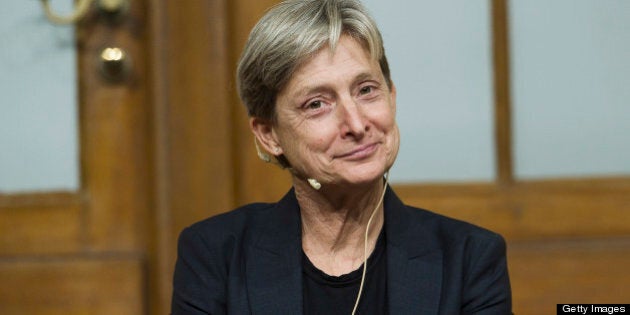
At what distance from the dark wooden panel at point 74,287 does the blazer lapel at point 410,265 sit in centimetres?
80

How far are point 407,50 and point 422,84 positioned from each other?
9cm

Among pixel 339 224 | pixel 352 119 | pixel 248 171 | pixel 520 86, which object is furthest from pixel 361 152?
pixel 520 86

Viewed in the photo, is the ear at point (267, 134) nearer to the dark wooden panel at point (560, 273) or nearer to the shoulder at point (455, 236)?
the shoulder at point (455, 236)

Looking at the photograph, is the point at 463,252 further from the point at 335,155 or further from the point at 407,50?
the point at 407,50

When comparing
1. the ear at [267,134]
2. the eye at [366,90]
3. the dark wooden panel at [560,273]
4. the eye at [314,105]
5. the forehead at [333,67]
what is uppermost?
the forehead at [333,67]

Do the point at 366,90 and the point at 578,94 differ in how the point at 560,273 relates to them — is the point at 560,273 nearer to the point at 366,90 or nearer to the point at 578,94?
the point at 578,94

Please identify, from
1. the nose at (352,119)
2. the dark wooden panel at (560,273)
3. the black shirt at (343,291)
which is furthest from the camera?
the dark wooden panel at (560,273)

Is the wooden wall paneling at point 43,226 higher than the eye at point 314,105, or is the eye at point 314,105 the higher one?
the eye at point 314,105

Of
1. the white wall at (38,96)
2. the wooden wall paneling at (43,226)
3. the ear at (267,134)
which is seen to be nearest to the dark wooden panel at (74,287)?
the wooden wall paneling at (43,226)

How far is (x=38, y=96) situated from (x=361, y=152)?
106 centimetres

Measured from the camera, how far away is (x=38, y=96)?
2.54 metres

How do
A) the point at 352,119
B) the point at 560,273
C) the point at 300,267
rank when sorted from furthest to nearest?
the point at 560,273, the point at 300,267, the point at 352,119

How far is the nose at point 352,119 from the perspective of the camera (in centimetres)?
179

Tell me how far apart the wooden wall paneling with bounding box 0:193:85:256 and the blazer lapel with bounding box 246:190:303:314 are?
702 millimetres
